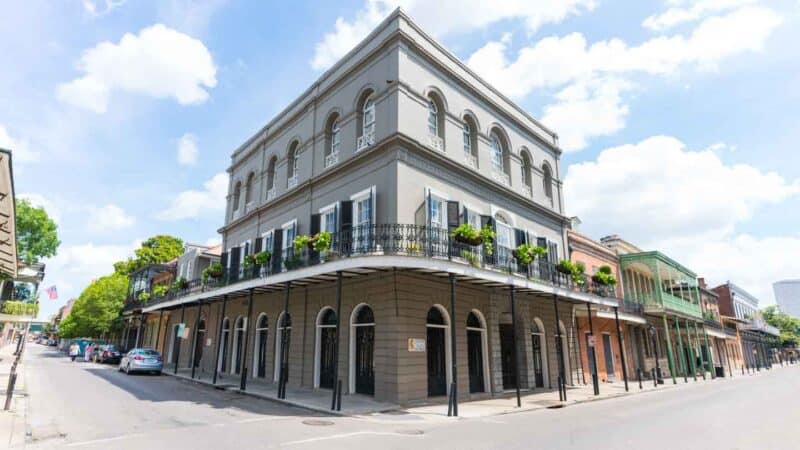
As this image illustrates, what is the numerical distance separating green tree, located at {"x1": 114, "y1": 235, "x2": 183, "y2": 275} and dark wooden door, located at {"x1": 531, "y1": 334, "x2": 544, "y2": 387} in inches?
1581

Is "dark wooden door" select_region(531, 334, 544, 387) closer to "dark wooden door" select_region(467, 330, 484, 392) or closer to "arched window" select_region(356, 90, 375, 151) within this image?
"dark wooden door" select_region(467, 330, 484, 392)

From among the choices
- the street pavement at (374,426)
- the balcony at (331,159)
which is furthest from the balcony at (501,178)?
the street pavement at (374,426)

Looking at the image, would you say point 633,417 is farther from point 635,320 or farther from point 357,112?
point 635,320

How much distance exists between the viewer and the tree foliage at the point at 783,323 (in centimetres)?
5984

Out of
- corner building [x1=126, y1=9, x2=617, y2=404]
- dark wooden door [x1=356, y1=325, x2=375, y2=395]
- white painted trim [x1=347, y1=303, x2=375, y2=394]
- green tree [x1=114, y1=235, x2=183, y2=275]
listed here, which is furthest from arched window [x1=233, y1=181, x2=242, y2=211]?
green tree [x1=114, y1=235, x2=183, y2=275]

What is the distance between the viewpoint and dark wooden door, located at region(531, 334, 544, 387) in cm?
1668

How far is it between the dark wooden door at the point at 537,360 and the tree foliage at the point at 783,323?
62.1 meters

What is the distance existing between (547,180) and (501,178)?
15.6 feet

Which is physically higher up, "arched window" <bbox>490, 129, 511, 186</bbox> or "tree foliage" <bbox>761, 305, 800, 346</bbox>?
"arched window" <bbox>490, 129, 511, 186</bbox>

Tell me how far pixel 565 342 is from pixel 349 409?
11.2 meters

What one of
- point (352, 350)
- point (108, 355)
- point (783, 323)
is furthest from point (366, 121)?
point (783, 323)

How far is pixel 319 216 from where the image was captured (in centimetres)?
1513

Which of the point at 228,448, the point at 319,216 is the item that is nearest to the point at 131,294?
the point at 319,216

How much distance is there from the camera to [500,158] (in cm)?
1798
